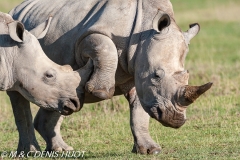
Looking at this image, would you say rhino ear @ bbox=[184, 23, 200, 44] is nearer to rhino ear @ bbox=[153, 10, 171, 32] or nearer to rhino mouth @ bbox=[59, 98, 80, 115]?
rhino ear @ bbox=[153, 10, 171, 32]

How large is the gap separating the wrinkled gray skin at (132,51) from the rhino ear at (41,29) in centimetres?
30

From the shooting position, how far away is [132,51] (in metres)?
9.38

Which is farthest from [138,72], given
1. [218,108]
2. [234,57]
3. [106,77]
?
[234,57]

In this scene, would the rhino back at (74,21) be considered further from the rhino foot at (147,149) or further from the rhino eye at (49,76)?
the rhino foot at (147,149)

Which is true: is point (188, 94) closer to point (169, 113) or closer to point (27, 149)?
point (169, 113)

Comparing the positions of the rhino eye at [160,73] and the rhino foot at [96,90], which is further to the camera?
the rhino foot at [96,90]

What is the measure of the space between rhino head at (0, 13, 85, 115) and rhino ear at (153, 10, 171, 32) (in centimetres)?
109

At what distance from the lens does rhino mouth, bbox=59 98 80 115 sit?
9.07 meters

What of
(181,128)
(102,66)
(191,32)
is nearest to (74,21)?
(102,66)

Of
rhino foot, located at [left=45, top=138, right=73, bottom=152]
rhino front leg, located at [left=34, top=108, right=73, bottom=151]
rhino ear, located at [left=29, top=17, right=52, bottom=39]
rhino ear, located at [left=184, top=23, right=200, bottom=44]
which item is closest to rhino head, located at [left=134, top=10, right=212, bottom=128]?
rhino ear, located at [left=184, top=23, right=200, bottom=44]

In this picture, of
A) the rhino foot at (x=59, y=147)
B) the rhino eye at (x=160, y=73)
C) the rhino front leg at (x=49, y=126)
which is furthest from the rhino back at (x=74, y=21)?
the rhino foot at (x=59, y=147)

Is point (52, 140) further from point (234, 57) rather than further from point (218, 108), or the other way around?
point (234, 57)

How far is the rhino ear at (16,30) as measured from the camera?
9.03m

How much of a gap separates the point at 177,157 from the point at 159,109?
1.89 ft
